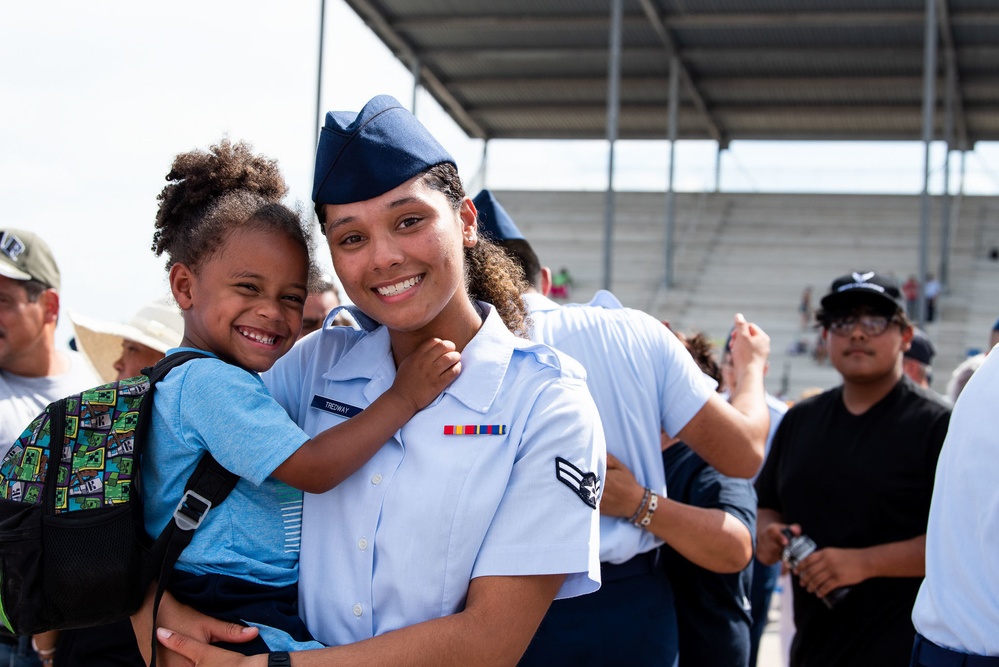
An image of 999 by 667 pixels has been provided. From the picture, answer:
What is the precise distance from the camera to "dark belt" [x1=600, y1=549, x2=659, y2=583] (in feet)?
9.02

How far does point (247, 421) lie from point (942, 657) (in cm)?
149

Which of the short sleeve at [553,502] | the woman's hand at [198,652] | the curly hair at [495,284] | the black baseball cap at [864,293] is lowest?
the woman's hand at [198,652]

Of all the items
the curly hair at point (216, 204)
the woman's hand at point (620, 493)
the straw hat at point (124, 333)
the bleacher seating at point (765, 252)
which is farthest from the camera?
the bleacher seating at point (765, 252)

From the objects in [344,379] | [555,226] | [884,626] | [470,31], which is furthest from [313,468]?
[555,226]

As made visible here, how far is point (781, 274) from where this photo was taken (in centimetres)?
2186

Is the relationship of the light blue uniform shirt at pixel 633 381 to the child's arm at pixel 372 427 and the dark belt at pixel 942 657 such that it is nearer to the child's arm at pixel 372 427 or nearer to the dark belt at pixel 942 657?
the dark belt at pixel 942 657

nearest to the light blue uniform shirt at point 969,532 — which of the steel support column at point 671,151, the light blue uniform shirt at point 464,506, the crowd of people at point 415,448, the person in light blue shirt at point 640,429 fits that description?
the crowd of people at point 415,448

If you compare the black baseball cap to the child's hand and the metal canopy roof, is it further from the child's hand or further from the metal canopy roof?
the metal canopy roof

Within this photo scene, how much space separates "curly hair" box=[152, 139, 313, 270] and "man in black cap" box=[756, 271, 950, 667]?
7.19ft

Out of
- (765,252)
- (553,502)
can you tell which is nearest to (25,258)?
(553,502)

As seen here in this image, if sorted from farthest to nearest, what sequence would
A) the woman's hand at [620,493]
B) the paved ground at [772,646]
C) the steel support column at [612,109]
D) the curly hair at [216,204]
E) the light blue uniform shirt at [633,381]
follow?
the steel support column at [612,109] → the paved ground at [772,646] → the light blue uniform shirt at [633,381] → the woman's hand at [620,493] → the curly hair at [216,204]

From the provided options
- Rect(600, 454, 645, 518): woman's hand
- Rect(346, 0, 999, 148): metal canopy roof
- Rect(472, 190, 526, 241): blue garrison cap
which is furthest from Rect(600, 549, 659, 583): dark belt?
Rect(346, 0, 999, 148): metal canopy roof

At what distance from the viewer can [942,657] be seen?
2.22 meters

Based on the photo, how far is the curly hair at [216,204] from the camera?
2088mm
